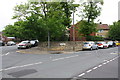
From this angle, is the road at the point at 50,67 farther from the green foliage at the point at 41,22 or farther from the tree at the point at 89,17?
the tree at the point at 89,17

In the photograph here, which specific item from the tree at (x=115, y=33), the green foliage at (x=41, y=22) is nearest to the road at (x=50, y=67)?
the green foliage at (x=41, y=22)

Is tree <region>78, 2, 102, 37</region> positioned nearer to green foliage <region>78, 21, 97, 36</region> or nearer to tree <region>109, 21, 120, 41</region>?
green foliage <region>78, 21, 97, 36</region>

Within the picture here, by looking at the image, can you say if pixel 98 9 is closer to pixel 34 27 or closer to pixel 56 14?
pixel 56 14

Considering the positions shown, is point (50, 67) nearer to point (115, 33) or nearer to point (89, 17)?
point (89, 17)

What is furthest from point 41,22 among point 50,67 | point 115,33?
point 115,33

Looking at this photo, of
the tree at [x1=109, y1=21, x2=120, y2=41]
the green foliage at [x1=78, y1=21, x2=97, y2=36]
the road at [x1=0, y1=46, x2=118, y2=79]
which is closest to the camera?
the road at [x1=0, y1=46, x2=118, y2=79]

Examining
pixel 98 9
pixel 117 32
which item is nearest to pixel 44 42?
pixel 98 9

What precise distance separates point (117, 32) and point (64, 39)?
34.3m

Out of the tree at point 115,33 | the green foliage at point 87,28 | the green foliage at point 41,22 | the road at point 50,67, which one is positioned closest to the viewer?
the road at point 50,67

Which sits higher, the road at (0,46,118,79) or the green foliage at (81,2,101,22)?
the green foliage at (81,2,101,22)

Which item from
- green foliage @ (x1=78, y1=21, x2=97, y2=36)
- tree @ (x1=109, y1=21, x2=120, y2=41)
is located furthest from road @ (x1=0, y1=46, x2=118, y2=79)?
tree @ (x1=109, y1=21, x2=120, y2=41)

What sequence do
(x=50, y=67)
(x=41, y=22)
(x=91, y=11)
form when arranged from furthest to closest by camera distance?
(x=91, y=11) < (x=41, y=22) < (x=50, y=67)

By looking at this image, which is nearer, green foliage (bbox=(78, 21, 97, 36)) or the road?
the road

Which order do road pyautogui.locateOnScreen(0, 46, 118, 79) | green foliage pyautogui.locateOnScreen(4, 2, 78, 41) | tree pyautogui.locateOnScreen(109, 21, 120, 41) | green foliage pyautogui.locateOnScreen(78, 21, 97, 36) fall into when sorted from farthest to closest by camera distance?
tree pyautogui.locateOnScreen(109, 21, 120, 41)
green foliage pyautogui.locateOnScreen(78, 21, 97, 36)
green foliage pyautogui.locateOnScreen(4, 2, 78, 41)
road pyautogui.locateOnScreen(0, 46, 118, 79)
